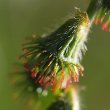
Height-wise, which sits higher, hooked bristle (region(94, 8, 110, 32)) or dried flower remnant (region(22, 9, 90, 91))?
hooked bristle (region(94, 8, 110, 32))

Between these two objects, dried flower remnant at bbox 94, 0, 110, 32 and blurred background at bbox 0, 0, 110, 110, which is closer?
dried flower remnant at bbox 94, 0, 110, 32

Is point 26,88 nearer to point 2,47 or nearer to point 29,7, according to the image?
point 2,47

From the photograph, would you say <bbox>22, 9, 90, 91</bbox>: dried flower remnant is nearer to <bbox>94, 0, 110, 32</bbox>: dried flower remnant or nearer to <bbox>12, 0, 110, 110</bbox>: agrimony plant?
<bbox>12, 0, 110, 110</bbox>: agrimony plant

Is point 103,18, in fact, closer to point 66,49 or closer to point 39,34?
point 66,49

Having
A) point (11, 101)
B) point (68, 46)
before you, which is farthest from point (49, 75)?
point (11, 101)


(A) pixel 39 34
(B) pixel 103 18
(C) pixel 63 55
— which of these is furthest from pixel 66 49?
(A) pixel 39 34

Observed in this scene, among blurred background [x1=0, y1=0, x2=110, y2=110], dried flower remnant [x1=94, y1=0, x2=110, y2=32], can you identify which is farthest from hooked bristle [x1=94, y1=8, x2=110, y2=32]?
blurred background [x1=0, y1=0, x2=110, y2=110]

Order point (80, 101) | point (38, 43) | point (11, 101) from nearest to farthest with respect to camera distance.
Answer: point (38, 43), point (80, 101), point (11, 101)
